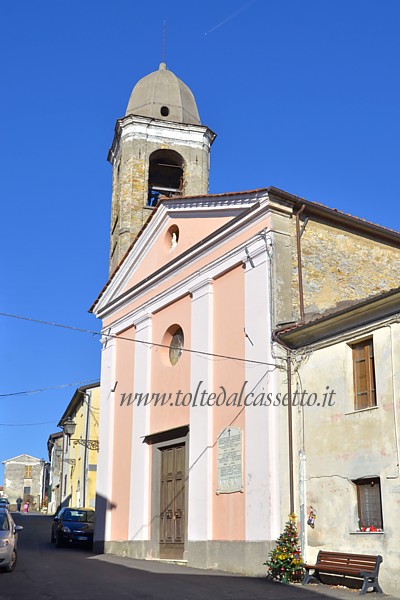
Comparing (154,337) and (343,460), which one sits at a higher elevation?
(154,337)

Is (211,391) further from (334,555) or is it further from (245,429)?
(334,555)

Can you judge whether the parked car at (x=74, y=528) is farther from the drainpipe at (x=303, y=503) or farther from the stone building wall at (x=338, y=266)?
the stone building wall at (x=338, y=266)

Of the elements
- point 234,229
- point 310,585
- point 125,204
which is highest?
point 125,204

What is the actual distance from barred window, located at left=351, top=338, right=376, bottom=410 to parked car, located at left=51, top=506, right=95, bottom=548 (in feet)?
37.7

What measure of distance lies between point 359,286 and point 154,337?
526cm

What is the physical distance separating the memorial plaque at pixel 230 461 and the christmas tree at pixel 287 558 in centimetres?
158

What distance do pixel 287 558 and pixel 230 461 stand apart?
2528mm

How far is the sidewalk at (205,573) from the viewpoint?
10.1 m

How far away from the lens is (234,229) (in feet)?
49.2

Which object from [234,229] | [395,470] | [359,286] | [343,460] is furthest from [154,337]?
[395,470]

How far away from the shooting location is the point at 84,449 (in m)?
29.8

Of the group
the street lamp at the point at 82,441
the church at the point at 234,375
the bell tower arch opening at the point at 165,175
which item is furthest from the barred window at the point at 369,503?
the street lamp at the point at 82,441

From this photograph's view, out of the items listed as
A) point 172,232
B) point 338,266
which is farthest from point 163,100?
point 338,266

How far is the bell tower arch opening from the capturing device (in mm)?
21828
